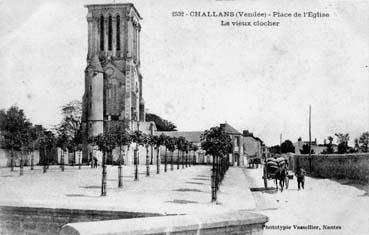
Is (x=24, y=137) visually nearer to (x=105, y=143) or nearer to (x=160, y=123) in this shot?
(x=105, y=143)

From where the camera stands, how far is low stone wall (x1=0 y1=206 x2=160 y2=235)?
745 centimetres

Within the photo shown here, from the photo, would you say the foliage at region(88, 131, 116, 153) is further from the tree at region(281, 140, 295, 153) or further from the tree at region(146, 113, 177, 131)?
the tree at region(146, 113, 177, 131)

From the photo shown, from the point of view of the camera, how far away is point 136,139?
2531 cm

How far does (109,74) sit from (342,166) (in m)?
32.0

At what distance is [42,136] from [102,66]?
66.2 feet

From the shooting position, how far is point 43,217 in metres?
7.84

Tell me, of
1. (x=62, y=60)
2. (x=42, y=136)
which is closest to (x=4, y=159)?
(x=42, y=136)

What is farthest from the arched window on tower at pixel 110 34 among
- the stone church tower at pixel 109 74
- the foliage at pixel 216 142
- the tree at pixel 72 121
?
the foliage at pixel 216 142

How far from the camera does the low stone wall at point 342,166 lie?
22.0m

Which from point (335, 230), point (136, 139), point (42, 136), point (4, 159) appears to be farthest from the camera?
point (4, 159)

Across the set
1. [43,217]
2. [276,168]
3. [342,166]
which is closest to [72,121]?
[342,166]

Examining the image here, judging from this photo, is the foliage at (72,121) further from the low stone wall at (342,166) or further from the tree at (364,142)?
the tree at (364,142)

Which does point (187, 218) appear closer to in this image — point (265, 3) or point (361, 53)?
point (265, 3)

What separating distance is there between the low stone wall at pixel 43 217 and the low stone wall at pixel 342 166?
16840 mm
